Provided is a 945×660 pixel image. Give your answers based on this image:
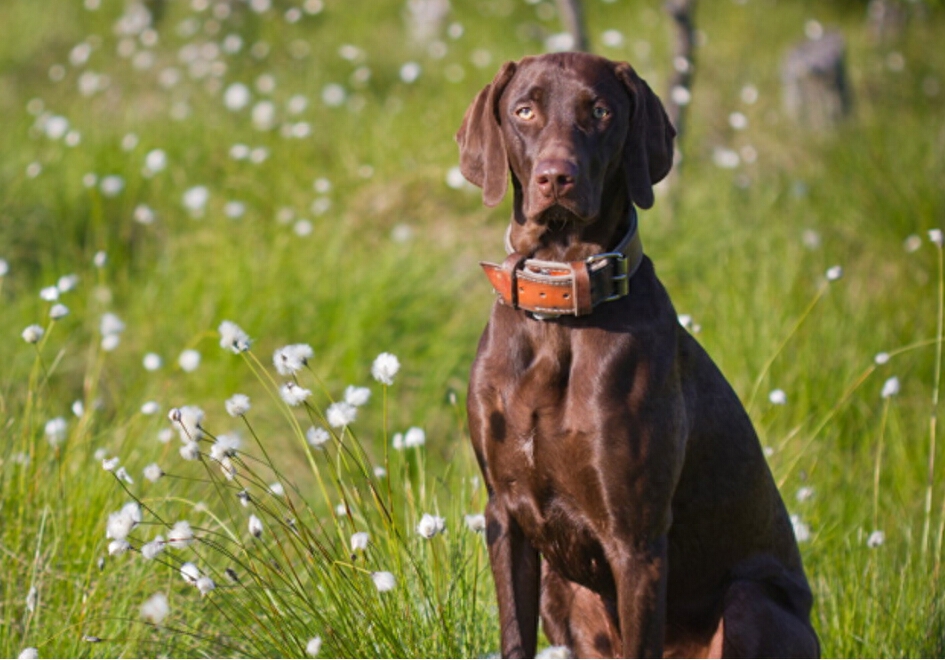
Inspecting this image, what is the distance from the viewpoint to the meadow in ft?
9.50

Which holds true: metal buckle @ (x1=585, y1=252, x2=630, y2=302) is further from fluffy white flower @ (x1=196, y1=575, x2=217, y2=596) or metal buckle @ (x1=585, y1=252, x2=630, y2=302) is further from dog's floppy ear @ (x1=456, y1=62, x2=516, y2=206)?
fluffy white flower @ (x1=196, y1=575, x2=217, y2=596)

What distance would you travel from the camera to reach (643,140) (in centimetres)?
265

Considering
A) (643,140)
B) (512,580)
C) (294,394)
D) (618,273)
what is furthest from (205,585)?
(643,140)

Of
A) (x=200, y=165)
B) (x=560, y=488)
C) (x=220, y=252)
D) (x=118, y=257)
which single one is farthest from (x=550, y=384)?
(x=200, y=165)

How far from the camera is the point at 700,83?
29.3 ft

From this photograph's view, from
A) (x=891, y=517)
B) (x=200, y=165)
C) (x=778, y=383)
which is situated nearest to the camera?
(x=891, y=517)

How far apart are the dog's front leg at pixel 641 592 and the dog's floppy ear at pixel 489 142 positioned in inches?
34.1

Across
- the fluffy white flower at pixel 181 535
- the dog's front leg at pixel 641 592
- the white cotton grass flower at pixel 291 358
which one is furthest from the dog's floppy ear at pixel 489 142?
the fluffy white flower at pixel 181 535

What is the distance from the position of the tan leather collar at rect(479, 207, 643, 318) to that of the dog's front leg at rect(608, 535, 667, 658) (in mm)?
546

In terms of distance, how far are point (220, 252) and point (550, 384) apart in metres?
3.66

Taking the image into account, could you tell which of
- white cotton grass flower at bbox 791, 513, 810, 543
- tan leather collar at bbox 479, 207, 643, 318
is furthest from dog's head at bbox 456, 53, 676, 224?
white cotton grass flower at bbox 791, 513, 810, 543

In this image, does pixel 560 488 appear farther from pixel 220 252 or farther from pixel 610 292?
pixel 220 252

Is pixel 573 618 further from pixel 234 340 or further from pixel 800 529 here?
pixel 234 340

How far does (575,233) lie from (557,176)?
25cm
